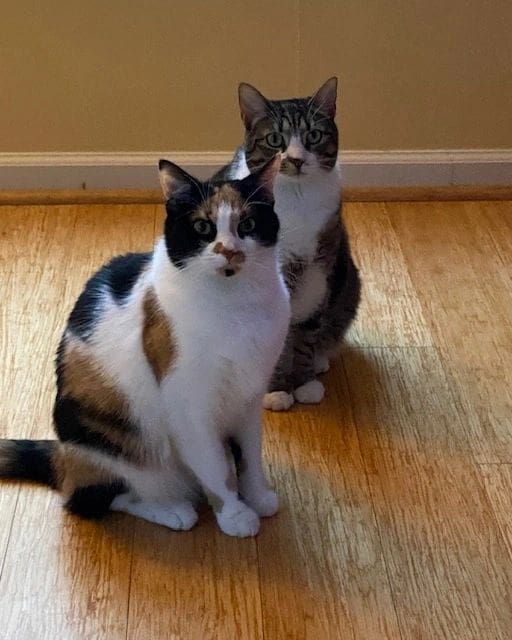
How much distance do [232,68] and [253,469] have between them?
4.40ft

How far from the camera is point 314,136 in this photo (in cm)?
179

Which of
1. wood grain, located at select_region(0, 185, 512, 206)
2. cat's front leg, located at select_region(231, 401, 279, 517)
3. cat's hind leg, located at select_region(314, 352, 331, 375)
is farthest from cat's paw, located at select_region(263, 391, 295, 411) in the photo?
wood grain, located at select_region(0, 185, 512, 206)

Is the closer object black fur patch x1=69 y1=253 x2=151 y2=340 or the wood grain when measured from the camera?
black fur patch x1=69 y1=253 x2=151 y2=340

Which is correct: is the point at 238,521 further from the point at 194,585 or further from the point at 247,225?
the point at 247,225

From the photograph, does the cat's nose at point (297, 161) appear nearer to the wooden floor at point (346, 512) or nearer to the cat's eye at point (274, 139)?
the cat's eye at point (274, 139)

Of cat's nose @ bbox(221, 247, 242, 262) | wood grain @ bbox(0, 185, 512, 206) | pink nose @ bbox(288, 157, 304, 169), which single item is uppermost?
cat's nose @ bbox(221, 247, 242, 262)

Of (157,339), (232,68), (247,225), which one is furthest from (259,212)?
(232,68)

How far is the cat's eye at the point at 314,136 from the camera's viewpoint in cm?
178

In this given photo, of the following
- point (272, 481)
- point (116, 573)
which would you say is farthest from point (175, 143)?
point (116, 573)

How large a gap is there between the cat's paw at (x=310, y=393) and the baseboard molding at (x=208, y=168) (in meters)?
0.94

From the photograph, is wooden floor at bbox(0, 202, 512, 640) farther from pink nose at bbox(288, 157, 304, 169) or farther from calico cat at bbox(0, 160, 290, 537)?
pink nose at bbox(288, 157, 304, 169)

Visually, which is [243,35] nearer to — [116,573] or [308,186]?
[308,186]

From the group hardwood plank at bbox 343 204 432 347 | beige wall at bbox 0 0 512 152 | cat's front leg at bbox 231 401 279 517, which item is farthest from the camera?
beige wall at bbox 0 0 512 152

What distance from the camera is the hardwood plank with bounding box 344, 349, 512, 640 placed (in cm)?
153
